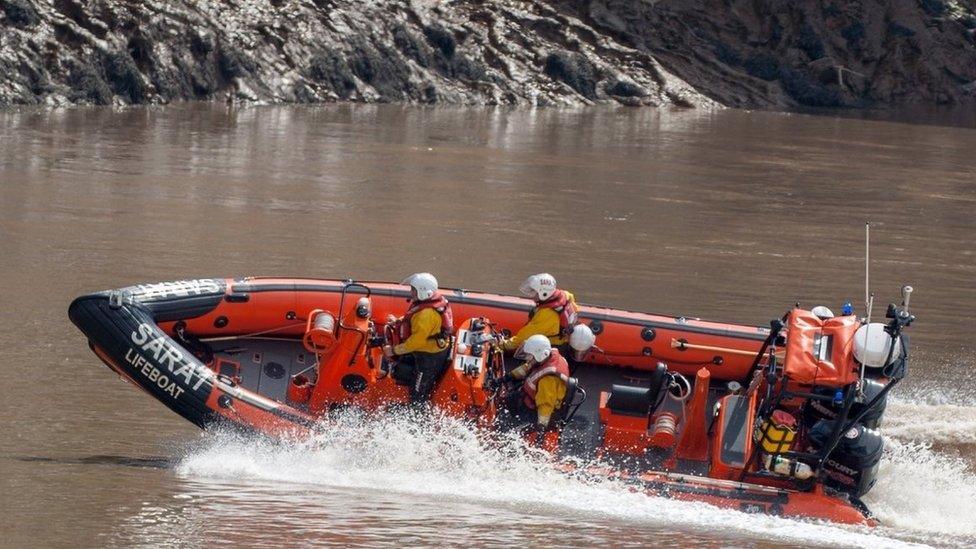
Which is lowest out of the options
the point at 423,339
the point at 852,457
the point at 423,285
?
the point at 852,457

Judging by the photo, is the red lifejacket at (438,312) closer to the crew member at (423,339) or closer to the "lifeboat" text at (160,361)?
the crew member at (423,339)

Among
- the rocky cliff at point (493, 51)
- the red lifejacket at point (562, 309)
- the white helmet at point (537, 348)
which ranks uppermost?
the rocky cliff at point (493, 51)

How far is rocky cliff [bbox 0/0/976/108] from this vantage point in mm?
30750

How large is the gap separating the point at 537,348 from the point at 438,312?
0.76 meters

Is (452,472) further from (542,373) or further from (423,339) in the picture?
(423,339)

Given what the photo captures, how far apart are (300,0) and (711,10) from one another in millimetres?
14361

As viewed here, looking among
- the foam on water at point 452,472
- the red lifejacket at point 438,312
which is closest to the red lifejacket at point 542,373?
the foam on water at point 452,472

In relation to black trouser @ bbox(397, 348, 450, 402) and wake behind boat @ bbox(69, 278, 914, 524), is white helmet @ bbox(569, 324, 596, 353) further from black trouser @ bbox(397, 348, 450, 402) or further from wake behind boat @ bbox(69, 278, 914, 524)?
black trouser @ bbox(397, 348, 450, 402)

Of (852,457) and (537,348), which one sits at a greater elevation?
(537,348)

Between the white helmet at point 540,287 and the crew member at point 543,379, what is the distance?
56 cm

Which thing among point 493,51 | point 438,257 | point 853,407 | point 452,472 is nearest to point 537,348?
point 452,472

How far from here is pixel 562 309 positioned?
10.2 meters

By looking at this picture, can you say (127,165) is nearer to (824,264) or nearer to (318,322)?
(824,264)

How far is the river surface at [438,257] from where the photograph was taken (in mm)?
8055
